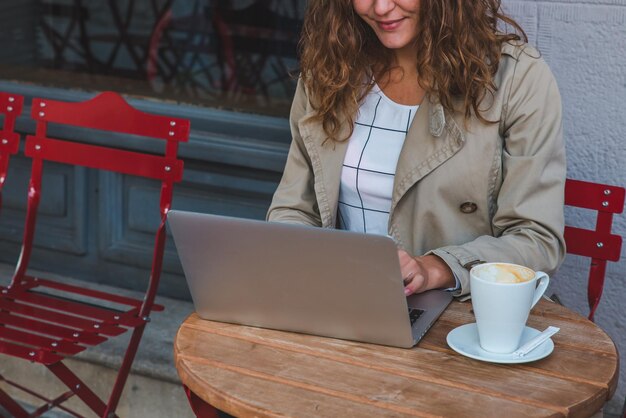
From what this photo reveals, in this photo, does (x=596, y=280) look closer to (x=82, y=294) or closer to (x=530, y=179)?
(x=530, y=179)

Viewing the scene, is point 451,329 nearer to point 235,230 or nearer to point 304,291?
point 304,291

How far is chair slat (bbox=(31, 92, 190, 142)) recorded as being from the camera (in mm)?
2953

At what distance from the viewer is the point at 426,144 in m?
2.28

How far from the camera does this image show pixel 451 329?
192cm

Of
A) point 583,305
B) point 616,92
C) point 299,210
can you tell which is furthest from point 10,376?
point 616,92

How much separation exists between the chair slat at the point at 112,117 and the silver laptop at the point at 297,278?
3.61 feet

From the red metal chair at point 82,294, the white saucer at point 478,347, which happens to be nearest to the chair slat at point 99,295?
the red metal chair at point 82,294

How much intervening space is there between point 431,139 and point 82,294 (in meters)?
1.29

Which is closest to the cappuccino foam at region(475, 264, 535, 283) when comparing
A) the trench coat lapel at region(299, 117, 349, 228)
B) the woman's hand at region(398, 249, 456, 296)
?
the woman's hand at region(398, 249, 456, 296)

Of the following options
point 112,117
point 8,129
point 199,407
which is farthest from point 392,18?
point 8,129

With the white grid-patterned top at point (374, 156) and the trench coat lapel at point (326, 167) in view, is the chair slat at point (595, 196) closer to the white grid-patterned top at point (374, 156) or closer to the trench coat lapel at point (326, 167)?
the white grid-patterned top at point (374, 156)

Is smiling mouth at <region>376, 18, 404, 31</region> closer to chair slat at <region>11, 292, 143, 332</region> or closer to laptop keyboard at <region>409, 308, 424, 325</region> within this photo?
laptop keyboard at <region>409, 308, 424, 325</region>

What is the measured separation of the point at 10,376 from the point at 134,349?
3.11ft

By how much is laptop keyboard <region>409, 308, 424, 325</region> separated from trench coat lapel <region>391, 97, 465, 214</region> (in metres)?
0.40
